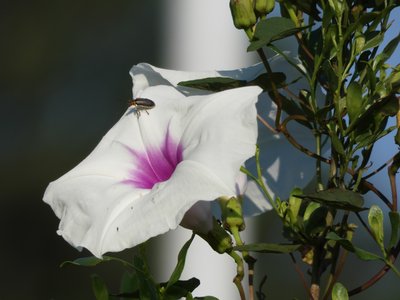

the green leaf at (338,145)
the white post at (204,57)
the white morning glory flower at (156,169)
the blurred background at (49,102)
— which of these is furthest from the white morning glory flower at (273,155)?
the blurred background at (49,102)

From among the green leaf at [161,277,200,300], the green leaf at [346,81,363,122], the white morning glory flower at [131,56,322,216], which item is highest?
the green leaf at [346,81,363,122]

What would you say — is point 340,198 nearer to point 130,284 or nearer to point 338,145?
point 338,145

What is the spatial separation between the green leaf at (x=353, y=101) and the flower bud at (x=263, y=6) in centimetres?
11

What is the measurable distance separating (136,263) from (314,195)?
176 mm

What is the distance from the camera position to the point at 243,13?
2.89ft

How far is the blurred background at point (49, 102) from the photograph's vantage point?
153 inches

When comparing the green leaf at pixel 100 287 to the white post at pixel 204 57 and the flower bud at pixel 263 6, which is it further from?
the white post at pixel 204 57

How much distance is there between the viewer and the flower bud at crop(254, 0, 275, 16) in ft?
2.91

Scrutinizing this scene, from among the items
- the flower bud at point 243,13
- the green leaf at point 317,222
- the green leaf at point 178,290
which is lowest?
the green leaf at point 178,290

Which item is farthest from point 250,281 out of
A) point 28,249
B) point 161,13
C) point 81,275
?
point 28,249

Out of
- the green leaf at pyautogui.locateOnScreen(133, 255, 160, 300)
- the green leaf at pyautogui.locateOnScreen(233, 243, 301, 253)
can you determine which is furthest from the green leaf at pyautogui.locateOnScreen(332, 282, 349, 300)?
the green leaf at pyautogui.locateOnScreen(133, 255, 160, 300)

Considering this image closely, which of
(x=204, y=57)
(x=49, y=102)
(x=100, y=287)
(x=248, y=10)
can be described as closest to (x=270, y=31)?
(x=248, y=10)

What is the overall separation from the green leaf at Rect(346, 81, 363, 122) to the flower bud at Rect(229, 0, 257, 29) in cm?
11

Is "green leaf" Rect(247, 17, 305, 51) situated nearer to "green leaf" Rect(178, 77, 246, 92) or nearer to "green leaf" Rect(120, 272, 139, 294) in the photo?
"green leaf" Rect(178, 77, 246, 92)
